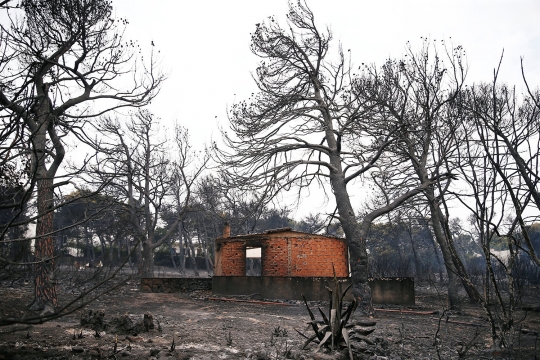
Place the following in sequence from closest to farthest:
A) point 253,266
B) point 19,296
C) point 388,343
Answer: point 388,343
point 19,296
point 253,266

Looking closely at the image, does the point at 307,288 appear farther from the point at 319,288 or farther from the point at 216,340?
the point at 216,340

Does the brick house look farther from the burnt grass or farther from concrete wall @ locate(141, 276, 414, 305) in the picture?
the burnt grass

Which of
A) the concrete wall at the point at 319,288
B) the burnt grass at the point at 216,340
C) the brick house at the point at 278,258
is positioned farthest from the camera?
the brick house at the point at 278,258

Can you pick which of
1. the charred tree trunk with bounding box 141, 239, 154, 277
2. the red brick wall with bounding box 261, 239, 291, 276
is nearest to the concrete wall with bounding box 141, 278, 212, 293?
the charred tree trunk with bounding box 141, 239, 154, 277

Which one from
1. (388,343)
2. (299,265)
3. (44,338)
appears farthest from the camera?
(299,265)

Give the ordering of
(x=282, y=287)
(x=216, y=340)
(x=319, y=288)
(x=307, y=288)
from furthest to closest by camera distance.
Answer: (x=282, y=287)
(x=307, y=288)
(x=319, y=288)
(x=216, y=340)

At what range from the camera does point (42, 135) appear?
8805 mm

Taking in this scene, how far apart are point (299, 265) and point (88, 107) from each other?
11.1 metres

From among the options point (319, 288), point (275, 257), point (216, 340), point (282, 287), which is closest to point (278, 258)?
point (275, 257)

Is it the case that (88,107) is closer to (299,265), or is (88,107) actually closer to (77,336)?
(77,336)

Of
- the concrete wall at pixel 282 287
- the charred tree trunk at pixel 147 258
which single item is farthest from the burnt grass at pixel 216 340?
the charred tree trunk at pixel 147 258

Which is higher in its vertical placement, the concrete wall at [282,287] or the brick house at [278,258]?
the brick house at [278,258]

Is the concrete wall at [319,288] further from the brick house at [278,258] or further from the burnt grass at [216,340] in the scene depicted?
the burnt grass at [216,340]

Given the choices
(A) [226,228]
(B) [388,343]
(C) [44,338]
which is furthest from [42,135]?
(A) [226,228]
